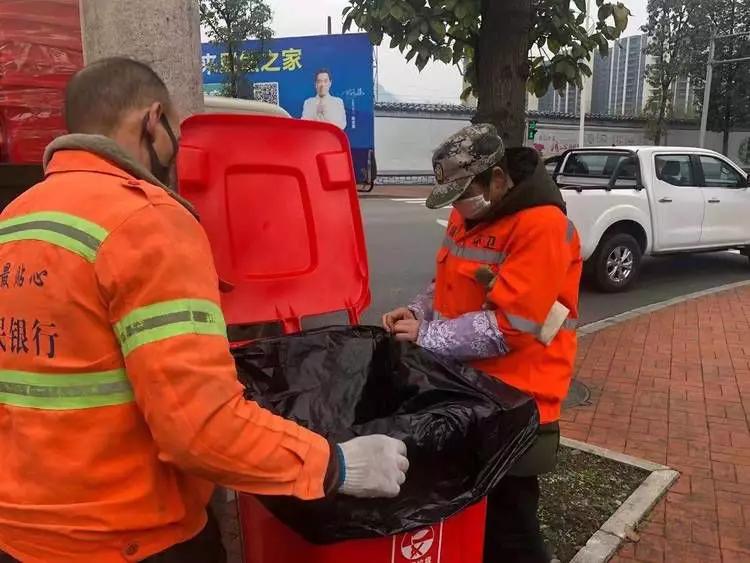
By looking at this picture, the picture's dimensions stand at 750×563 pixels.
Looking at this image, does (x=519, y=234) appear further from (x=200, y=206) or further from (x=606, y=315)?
(x=606, y=315)

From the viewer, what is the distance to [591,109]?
117 ft

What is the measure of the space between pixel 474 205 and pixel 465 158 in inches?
5.8

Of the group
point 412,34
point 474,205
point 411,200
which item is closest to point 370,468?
point 474,205

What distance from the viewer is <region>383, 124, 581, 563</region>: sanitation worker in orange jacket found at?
1912mm

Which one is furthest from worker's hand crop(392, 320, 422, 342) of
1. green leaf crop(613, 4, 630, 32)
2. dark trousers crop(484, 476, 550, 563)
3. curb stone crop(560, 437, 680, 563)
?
green leaf crop(613, 4, 630, 32)

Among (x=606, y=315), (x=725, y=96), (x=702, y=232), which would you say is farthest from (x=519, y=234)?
(x=725, y=96)

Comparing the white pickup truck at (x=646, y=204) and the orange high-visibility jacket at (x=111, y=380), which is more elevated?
the orange high-visibility jacket at (x=111, y=380)

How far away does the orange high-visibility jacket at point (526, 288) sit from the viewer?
190cm

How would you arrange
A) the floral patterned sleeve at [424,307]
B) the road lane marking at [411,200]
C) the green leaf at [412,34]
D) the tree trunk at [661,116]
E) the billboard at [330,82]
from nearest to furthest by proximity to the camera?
the floral patterned sleeve at [424,307], the green leaf at [412,34], the billboard at [330,82], the road lane marking at [411,200], the tree trunk at [661,116]

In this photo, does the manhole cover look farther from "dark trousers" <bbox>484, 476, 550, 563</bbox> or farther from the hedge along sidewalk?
"dark trousers" <bbox>484, 476, 550, 563</bbox>

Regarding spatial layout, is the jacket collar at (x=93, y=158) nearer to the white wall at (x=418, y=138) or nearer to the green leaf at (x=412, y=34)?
the green leaf at (x=412, y=34)

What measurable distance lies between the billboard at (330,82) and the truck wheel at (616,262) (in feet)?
16.9

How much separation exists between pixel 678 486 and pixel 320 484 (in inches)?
112

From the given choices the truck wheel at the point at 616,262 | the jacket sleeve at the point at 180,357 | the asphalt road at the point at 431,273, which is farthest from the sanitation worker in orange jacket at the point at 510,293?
the truck wheel at the point at 616,262
